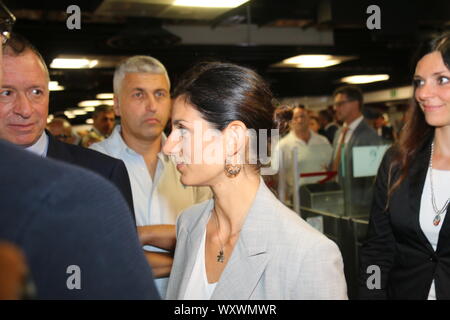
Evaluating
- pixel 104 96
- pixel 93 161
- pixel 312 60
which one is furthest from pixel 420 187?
pixel 104 96

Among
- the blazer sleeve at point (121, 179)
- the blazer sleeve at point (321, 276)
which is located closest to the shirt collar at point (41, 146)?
the blazer sleeve at point (121, 179)

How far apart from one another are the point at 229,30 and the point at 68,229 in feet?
26.6

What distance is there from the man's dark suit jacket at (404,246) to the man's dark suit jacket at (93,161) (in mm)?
1188

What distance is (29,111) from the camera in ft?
5.74

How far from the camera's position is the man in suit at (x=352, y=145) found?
418 cm

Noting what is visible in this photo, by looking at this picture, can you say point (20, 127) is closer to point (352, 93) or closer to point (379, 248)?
point (379, 248)

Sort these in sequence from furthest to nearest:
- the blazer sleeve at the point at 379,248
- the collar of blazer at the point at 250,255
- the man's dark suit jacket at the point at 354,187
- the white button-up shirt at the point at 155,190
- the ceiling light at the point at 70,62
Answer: the ceiling light at the point at 70,62, the man's dark suit jacket at the point at 354,187, the white button-up shirt at the point at 155,190, the blazer sleeve at the point at 379,248, the collar of blazer at the point at 250,255

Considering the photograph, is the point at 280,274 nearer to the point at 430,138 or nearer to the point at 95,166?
the point at 95,166

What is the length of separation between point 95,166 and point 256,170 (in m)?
0.65

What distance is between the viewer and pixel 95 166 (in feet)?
5.85

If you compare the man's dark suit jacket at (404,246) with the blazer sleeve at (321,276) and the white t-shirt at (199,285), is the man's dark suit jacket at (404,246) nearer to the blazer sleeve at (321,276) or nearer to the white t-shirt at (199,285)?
the blazer sleeve at (321,276)

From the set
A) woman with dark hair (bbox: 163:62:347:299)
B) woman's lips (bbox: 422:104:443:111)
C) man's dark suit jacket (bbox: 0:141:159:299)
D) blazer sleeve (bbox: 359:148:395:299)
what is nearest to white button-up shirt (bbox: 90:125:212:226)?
woman with dark hair (bbox: 163:62:347:299)

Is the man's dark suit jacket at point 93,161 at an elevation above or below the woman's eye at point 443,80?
below

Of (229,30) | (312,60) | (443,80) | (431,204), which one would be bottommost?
(431,204)
